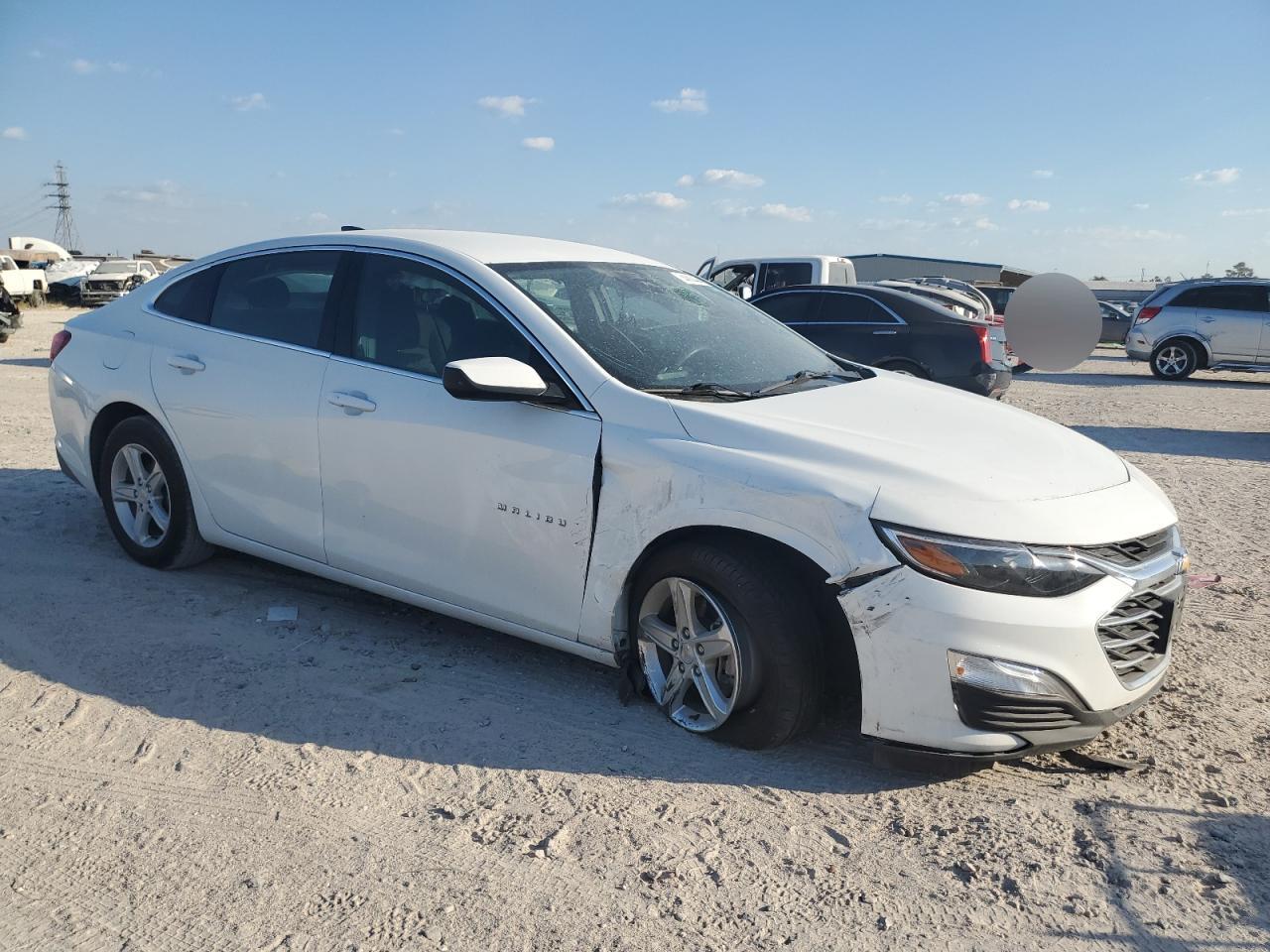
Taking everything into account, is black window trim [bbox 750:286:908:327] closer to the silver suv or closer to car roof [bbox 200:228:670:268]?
car roof [bbox 200:228:670:268]

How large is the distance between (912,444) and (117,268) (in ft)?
123

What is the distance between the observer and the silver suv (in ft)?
63.8

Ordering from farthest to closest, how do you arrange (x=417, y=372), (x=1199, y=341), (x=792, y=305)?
(x=1199, y=341) < (x=792, y=305) < (x=417, y=372)

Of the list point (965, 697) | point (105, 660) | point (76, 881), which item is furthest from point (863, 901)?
point (105, 660)

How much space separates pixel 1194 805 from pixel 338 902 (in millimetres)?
2606

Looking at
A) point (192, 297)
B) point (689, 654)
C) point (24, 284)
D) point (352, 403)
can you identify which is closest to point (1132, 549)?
point (689, 654)

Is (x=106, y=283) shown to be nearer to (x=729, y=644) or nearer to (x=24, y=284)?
(x=24, y=284)

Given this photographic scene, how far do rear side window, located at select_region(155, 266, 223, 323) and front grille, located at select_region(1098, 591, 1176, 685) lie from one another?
4.14 metres

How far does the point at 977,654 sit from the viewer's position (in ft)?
10.2

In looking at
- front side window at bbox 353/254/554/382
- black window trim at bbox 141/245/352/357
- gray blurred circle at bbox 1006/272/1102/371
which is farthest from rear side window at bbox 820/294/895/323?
front side window at bbox 353/254/554/382

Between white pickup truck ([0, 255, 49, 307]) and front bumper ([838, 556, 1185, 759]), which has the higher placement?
front bumper ([838, 556, 1185, 759])

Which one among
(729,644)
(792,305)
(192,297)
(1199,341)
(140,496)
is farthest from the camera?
(1199,341)

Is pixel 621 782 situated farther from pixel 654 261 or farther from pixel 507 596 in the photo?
pixel 654 261

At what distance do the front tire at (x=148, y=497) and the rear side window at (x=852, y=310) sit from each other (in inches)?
351
